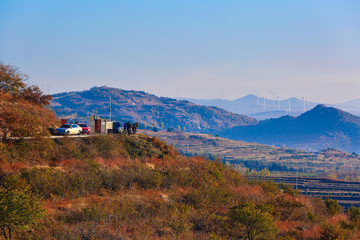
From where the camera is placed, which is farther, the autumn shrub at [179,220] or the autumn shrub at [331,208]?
the autumn shrub at [331,208]

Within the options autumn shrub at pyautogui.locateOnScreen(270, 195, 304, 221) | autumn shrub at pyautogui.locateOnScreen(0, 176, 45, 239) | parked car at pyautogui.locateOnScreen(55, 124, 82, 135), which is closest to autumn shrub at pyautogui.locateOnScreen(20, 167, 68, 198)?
autumn shrub at pyautogui.locateOnScreen(0, 176, 45, 239)

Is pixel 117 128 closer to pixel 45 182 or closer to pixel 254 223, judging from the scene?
pixel 45 182

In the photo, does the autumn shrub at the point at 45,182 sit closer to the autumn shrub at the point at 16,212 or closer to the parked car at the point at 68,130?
the autumn shrub at the point at 16,212

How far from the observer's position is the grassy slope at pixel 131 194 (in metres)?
24.9

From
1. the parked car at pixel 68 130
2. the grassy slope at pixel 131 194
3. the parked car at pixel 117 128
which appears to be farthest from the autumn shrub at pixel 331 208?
the parked car at pixel 68 130

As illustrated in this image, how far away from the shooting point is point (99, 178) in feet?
106

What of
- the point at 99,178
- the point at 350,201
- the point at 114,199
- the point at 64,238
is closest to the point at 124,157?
the point at 99,178

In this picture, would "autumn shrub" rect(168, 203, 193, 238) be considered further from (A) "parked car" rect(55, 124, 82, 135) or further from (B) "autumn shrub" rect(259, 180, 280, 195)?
(A) "parked car" rect(55, 124, 82, 135)

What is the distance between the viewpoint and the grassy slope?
24.9m

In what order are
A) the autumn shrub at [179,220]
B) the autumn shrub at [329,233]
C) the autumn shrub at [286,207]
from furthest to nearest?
1. the autumn shrub at [286,207]
2. the autumn shrub at [329,233]
3. the autumn shrub at [179,220]

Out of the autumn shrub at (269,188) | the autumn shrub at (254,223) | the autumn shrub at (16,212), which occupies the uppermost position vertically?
the autumn shrub at (16,212)

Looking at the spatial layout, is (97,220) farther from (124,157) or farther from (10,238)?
(124,157)

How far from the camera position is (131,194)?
32.0 meters

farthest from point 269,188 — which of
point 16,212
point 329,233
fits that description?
point 16,212
